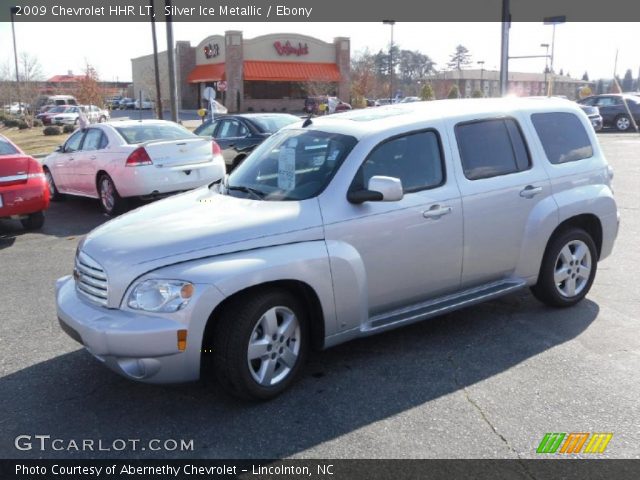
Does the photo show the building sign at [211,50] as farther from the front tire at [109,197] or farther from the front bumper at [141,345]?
the front bumper at [141,345]

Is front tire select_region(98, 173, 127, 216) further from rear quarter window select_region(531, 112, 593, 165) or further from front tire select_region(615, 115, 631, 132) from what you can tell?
front tire select_region(615, 115, 631, 132)

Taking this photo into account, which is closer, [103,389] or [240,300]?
[240,300]

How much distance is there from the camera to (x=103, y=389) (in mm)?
4160

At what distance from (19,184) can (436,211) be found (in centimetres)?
652

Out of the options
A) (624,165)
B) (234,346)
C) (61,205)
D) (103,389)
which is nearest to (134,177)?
(61,205)

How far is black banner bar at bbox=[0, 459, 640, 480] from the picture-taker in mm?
3182

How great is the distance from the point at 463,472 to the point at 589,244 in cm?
301

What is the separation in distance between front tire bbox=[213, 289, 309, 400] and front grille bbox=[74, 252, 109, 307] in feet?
2.38

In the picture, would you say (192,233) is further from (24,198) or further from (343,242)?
(24,198)

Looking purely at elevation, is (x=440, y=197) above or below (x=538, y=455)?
above

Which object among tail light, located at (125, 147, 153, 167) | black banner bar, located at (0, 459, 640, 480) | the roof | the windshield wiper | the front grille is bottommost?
black banner bar, located at (0, 459, 640, 480)

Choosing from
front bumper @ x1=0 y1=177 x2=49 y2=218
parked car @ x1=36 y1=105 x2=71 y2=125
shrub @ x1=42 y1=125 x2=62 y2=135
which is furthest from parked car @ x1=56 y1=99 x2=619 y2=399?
parked car @ x1=36 y1=105 x2=71 y2=125

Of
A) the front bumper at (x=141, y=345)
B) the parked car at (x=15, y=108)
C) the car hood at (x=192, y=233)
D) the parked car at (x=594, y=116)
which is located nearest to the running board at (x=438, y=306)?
the car hood at (x=192, y=233)

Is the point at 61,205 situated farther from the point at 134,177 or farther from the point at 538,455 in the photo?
the point at 538,455
